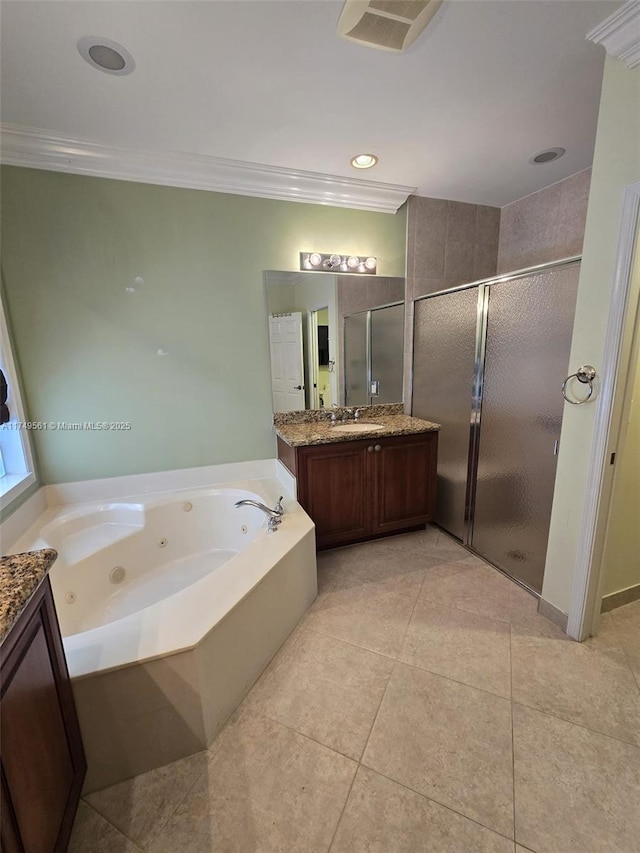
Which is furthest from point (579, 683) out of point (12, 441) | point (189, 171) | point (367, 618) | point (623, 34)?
point (189, 171)

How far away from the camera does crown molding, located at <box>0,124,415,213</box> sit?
182 cm

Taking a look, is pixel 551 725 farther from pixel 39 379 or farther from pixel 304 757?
pixel 39 379

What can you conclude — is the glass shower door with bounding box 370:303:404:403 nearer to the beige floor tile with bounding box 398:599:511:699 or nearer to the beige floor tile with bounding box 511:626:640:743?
the beige floor tile with bounding box 398:599:511:699

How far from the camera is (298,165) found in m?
A: 2.15

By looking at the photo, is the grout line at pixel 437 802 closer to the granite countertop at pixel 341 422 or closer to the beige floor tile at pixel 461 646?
the beige floor tile at pixel 461 646

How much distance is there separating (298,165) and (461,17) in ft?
3.78

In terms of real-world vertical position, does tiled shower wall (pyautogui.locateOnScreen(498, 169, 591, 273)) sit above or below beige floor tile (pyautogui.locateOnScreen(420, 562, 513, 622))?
above

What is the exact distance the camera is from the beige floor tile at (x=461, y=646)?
4.94ft

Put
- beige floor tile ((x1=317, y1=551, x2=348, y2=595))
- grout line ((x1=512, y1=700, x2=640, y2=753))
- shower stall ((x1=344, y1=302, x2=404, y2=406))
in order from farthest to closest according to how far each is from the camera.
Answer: shower stall ((x1=344, y1=302, x2=404, y2=406)), beige floor tile ((x1=317, y1=551, x2=348, y2=595)), grout line ((x1=512, y1=700, x2=640, y2=753))

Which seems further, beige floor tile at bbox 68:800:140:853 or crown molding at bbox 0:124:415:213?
crown molding at bbox 0:124:415:213

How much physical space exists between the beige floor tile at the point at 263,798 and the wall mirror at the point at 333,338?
1.86 meters

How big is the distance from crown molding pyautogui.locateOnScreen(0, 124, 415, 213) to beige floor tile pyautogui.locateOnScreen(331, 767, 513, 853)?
3.00 metres

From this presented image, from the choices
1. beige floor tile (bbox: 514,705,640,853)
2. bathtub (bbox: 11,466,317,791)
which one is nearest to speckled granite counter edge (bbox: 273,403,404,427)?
bathtub (bbox: 11,466,317,791)

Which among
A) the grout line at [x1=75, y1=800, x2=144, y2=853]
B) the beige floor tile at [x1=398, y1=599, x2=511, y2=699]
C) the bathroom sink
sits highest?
the bathroom sink
